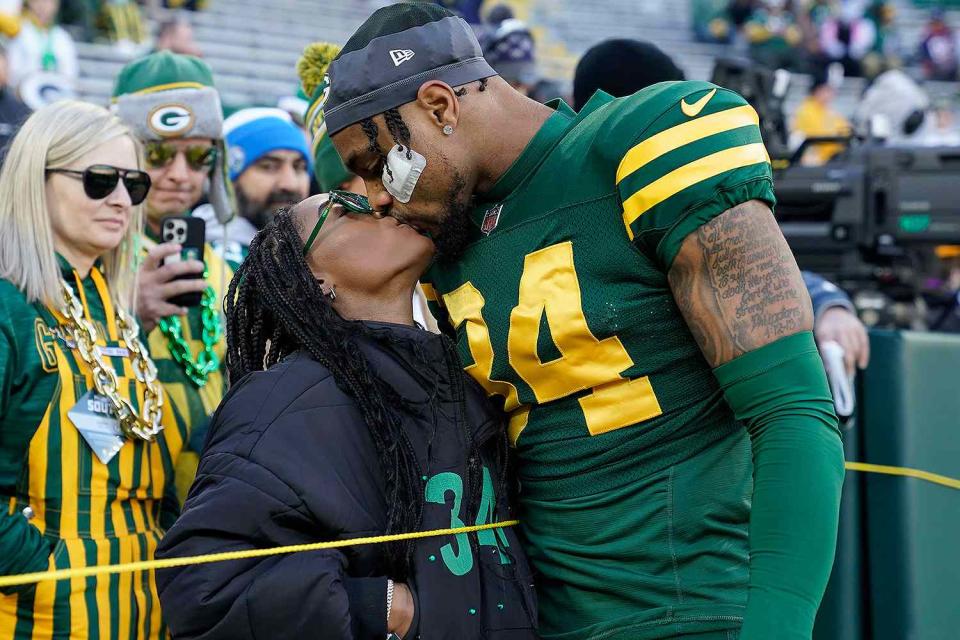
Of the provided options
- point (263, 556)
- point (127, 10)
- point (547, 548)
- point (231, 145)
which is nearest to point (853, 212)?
point (231, 145)

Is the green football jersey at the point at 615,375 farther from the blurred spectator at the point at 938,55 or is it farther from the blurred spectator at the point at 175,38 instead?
the blurred spectator at the point at 938,55

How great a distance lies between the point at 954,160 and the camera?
4.41 metres

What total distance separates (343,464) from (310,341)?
0.25m

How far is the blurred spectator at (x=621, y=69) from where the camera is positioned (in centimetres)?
312

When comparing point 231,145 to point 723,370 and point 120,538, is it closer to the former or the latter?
point 120,538

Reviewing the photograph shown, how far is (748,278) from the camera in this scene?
1.76 meters

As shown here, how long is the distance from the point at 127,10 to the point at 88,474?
30.9 ft

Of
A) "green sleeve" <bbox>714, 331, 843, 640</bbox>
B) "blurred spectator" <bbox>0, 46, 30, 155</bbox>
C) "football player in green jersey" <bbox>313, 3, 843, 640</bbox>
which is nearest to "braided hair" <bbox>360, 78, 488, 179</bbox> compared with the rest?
"football player in green jersey" <bbox>313, 3, 843, 640</bbox>

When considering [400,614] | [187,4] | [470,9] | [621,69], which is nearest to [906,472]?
[621,69]

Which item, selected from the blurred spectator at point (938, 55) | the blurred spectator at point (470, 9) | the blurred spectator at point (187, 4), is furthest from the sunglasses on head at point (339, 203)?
the blurred spectator at point (938, 55)

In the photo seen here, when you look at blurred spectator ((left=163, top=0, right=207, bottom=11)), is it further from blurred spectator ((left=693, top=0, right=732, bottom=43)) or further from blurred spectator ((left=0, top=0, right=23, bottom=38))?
blurred spectator ((left=693, top=0, right=732, bottom=43))

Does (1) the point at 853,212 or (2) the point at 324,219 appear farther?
(1) the point at 853,212

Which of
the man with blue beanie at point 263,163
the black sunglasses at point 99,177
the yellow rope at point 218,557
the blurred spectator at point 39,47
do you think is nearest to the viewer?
the yellow rope at point 218,557

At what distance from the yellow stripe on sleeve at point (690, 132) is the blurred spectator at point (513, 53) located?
4.28m
